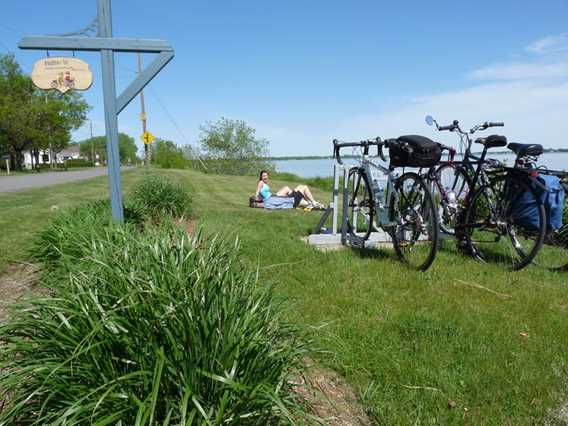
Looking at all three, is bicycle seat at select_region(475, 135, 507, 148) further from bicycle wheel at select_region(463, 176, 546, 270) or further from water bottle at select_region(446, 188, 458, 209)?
water bottle at select_region(446, 188, 458, 209)

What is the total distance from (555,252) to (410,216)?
7.08ft

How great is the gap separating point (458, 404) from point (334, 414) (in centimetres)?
61

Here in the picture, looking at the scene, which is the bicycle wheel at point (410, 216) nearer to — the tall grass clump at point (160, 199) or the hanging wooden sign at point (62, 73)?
the tall grass clump at point (160, 199)

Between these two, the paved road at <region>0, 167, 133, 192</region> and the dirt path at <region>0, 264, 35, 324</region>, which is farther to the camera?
the paved road at <region>0, 167, 133, 192</region>

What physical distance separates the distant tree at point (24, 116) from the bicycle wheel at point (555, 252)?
140ft

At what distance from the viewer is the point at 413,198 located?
4242 millimetres

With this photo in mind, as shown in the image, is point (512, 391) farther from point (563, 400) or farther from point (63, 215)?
point (63, 215)

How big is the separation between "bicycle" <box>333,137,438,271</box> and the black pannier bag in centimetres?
2

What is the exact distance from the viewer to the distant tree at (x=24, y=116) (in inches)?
1543

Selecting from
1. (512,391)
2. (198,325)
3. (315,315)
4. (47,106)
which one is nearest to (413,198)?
(315,315)

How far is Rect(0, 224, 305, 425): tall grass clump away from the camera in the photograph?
1.37 m

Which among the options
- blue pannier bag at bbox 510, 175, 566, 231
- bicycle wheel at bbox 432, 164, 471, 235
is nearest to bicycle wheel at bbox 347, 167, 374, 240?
bicycle wheel at bbox 432, 164, 471, 235

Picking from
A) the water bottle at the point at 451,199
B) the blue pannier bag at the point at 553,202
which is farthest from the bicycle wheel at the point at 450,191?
the blue pannier bag at the point at 553,202

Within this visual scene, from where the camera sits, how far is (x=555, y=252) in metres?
4.90
